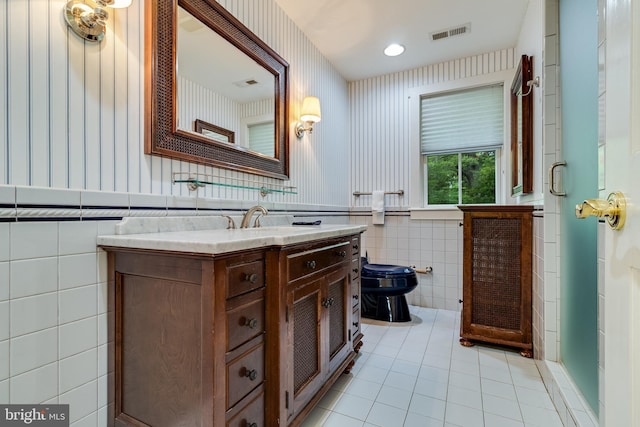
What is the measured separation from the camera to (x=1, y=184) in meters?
0.88

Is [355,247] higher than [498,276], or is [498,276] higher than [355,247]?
[355,247]

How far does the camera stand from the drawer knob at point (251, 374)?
1.04m

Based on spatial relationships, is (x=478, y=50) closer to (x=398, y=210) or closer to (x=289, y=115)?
(x=398, y=210)

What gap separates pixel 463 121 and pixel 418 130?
0.43 m

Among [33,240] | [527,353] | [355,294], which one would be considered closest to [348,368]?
[355,294]

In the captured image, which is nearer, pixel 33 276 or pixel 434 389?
pixel 33 276

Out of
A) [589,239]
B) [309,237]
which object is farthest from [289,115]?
[589,239]

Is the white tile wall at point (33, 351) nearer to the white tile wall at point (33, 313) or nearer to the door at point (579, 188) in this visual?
the white tile wall at point (33, 313)

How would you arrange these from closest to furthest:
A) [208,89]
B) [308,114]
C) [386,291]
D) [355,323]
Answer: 1. [208,89]
2. [355,323]
3. [308,114]
4. [386,291]

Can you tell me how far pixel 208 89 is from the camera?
1639 mm

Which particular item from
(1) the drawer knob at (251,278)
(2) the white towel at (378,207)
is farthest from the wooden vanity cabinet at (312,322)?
(2) the white towel at (378,207)

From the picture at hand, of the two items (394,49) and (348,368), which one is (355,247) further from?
(394,49)

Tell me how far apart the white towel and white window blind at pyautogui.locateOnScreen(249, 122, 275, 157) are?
146cm

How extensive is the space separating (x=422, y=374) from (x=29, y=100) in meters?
2.18
